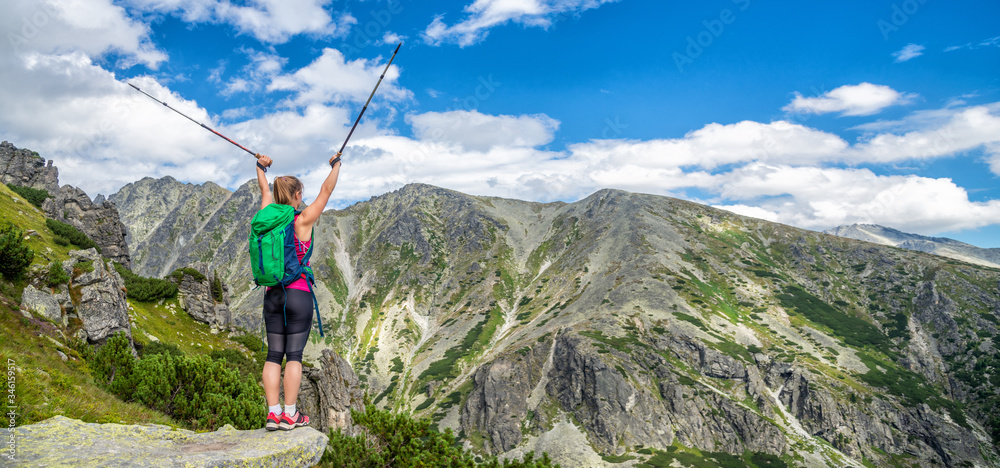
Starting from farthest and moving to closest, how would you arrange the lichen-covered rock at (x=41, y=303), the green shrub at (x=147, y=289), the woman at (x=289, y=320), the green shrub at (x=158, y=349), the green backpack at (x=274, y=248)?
the green shrub at (x=147, y=289) → the green shrub at (x=158, y=349) → the lichen-covered rock at (x=41, y=303) → the woman at (x=289, y=320) → the green backpack at (x=274, y=248)

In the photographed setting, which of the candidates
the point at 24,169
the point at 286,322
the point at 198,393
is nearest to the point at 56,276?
the point at 198,393

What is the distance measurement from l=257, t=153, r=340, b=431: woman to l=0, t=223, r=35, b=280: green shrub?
2603 centimetres

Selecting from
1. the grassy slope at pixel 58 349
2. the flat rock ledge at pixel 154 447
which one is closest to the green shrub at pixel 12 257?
the grassy slope at pixel 58 349

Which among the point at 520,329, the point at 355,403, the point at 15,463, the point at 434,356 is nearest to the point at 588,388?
the point at 520,329

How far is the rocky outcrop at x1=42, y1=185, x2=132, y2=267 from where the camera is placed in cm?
6048

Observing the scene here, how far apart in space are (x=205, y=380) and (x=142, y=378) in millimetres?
2237

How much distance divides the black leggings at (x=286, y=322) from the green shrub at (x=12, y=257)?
26125 mm

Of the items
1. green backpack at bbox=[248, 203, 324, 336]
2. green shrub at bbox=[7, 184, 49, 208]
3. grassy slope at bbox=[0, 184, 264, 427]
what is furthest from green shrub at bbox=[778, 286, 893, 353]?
green shrub at bbox=[7, 184, 49, 208]

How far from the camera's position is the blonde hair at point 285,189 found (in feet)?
28.9

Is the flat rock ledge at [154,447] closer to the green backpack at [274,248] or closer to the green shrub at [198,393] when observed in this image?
the green backpack at [274,248]

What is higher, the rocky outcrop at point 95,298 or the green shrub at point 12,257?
the green shrub at point 12,257

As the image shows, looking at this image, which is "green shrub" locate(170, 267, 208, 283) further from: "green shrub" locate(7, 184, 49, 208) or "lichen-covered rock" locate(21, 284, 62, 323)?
"green shrub" locate(7, 184, 49, 208)

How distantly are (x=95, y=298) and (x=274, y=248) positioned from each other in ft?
97.1

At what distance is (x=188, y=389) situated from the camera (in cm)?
1617
